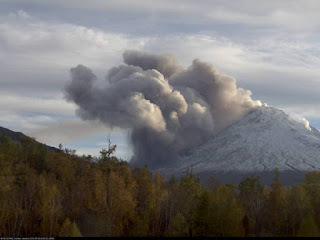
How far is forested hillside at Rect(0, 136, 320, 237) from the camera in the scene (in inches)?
2458

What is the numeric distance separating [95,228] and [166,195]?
20974mm

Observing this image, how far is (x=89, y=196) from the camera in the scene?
6862 cm

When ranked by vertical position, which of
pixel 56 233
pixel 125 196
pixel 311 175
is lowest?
pixel 56 233

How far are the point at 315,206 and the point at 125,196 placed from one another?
81.4 feet

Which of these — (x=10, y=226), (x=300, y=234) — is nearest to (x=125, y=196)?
(x=10, y=226)

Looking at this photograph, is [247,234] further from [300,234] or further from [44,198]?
[44,198]

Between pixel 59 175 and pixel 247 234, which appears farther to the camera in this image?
pixel 59 175

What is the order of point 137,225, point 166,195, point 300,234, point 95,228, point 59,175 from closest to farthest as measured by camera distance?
point 300,234 < point 95,228 < point 137,225 < point 166,195 < point 59,175

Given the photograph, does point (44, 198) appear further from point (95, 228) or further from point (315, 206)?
point (315, 206)

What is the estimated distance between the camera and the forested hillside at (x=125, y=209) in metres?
62.4

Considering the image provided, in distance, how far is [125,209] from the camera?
66.4 meters

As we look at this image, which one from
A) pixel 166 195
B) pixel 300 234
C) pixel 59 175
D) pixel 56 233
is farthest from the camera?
pixel 59 175

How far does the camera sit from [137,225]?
70375mm

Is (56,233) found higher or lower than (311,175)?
lower
